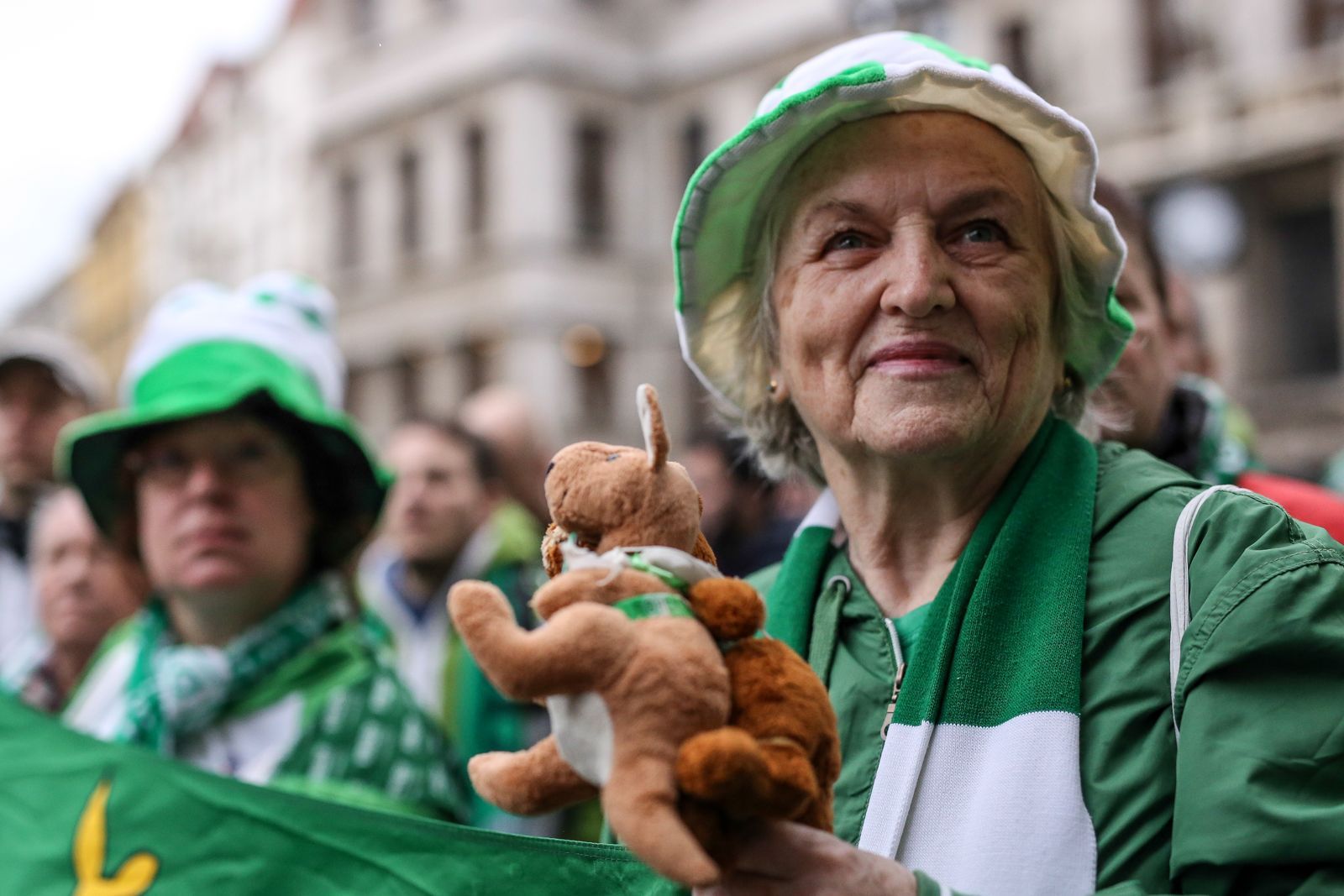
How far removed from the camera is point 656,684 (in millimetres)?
1178

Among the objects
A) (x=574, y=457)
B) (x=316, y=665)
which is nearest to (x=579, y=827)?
(x=316, y=665)

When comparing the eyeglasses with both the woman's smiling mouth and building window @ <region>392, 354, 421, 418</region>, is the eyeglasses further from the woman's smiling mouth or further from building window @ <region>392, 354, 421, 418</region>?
building window @ <region>392, 354, 421, 418</region>

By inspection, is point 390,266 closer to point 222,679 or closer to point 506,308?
point 506,308

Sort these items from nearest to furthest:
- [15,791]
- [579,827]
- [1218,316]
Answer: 1. [15,791]
2. [579,827]
3. [1218,316]

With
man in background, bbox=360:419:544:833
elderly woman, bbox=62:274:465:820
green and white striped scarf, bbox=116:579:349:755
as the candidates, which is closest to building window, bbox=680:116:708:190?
man in background, bbox=360:419:544:833

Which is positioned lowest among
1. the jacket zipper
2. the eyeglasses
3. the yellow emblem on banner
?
the yellow emblem on banner

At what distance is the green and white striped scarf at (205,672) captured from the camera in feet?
9.71

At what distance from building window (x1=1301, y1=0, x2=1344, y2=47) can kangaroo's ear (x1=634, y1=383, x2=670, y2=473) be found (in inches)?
620

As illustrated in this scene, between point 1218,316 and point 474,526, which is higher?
point 1218,316

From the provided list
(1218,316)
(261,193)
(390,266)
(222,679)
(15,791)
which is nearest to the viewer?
(15,791)

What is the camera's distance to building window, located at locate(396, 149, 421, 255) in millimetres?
26375

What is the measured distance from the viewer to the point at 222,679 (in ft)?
9.82

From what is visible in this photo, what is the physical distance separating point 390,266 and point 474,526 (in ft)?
72.6

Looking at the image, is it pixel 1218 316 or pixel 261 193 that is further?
pixel 261 193
